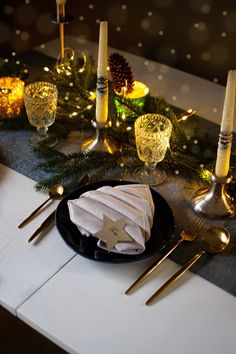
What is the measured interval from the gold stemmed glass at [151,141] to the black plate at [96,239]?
0.27ft

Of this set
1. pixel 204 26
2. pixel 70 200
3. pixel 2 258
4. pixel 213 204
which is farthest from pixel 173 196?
pixel 204 26

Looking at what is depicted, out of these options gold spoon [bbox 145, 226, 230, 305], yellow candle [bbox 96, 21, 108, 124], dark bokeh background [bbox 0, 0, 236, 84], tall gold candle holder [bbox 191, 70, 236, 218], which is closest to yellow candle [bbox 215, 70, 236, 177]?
tall gold candle holder [bbox 191, 70, 236, 218]

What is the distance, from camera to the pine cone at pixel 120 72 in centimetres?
118

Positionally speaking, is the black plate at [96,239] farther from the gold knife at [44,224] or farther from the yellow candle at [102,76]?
the yellow candle at [102,76]

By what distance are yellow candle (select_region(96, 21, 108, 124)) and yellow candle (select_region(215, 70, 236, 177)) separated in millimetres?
258

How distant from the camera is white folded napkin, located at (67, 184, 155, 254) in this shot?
2.76 ft

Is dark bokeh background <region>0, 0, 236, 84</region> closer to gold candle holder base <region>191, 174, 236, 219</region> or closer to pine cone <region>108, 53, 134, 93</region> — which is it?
pine cone <region>108, 53, 134, 93</region>

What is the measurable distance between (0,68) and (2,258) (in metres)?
0.60

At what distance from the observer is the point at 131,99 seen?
1216mm

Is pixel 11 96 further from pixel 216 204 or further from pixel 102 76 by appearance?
pixel 216 204

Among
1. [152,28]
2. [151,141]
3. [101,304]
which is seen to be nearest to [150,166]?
[151,141]

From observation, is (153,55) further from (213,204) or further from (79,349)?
(79,349)

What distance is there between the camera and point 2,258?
87 cm

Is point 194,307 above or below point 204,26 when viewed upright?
below
